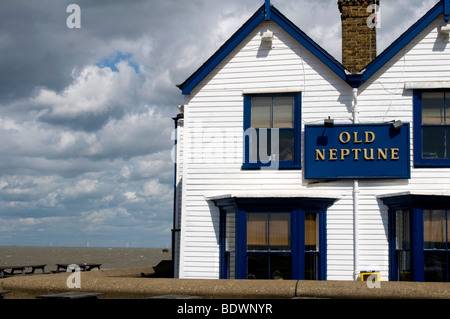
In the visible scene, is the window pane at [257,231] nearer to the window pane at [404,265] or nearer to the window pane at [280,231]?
the window pane at [280,231]

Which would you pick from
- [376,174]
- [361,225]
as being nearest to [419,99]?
[376,174]

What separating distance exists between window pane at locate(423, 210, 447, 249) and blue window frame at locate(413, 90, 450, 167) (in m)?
1.33

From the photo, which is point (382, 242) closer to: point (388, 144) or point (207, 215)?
point (388, 144)

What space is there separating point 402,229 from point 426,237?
67 centimetres

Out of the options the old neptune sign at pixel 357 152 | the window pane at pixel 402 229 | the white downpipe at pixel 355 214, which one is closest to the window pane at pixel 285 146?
the old neptune sign at pixel 357 152

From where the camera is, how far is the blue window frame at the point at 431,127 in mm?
16766

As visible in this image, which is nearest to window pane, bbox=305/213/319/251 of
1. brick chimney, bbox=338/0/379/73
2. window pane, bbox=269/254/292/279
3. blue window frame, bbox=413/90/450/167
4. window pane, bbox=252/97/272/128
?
window pane, bbox=269/254/292/279

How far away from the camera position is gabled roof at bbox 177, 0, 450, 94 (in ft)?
55.6

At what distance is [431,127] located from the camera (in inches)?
664

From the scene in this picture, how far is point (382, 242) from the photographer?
16.8m

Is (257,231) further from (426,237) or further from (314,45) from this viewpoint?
(314,45)

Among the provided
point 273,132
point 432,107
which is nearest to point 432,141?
point 432,107

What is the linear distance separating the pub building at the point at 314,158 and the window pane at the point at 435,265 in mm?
25
